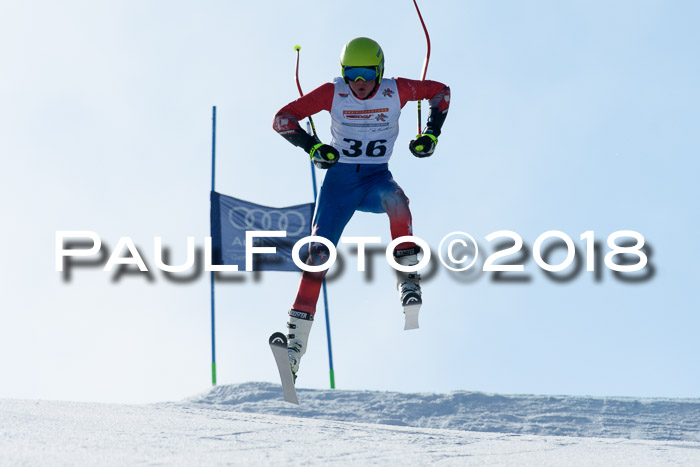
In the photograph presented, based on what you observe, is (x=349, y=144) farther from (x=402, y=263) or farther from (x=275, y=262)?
(x=275, y=262)

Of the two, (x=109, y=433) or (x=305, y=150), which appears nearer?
(x=109, y=433)

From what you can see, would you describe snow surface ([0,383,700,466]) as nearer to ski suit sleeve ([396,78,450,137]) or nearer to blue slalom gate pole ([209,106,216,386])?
ski suit sleeve ([396,78,450,137])

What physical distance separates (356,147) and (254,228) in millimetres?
7613

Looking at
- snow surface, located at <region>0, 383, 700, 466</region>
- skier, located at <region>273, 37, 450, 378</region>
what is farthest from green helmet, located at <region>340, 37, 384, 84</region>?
snow surface, located at <region>0, 383, 700, 466</region>

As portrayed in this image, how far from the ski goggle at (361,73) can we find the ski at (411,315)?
1.70 m

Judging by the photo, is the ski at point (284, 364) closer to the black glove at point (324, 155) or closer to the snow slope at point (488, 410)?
the black glove at point (324, 155)

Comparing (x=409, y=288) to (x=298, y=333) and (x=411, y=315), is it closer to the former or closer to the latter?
(x=411, y=315)

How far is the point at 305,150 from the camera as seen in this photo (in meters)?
6.02

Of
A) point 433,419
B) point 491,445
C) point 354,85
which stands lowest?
point 433,419

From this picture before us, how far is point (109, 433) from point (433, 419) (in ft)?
25.9

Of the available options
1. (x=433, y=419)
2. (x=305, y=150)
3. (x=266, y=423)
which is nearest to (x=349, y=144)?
(x=305, y=150)

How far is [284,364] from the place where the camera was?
19.1 ft

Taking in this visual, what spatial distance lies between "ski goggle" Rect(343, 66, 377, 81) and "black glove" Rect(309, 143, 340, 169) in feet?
1.82

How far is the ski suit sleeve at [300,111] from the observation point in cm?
604
